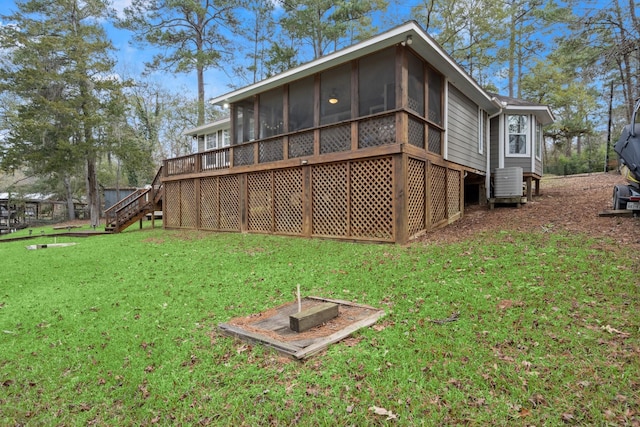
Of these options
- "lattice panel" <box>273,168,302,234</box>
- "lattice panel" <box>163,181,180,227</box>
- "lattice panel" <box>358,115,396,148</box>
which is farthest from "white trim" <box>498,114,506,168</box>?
"lattice panel" <box>163,181,180,227</box>

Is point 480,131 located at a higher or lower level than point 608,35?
lower

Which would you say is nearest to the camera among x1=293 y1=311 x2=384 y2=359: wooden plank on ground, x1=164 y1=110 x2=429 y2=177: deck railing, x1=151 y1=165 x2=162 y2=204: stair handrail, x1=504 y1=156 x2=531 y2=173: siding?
x1=293 y1=311 x2=384 y2=359: wooden plank on ground

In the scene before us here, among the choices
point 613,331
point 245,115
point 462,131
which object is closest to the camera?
point 613,331

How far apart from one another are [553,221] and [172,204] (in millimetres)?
14798

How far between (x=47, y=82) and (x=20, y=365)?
21.6m

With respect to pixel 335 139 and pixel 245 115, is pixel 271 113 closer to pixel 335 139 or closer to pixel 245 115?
pixel 245 115

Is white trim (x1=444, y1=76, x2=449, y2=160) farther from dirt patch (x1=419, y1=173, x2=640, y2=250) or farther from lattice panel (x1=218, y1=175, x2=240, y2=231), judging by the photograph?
lattice panel (x1=218, y1=175, x2=240, y2=231)

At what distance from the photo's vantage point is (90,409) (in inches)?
104

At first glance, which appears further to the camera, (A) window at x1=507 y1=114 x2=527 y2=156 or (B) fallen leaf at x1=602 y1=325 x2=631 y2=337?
(A) window at x1=507 y1=114 x2=527 y2=156

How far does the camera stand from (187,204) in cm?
1477

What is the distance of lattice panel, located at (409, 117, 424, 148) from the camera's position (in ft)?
27.2

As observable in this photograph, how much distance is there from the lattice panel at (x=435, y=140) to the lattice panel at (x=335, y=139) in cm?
233

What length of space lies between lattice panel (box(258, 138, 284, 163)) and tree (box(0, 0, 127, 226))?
14256 millimetres

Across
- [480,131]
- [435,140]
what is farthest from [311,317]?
[480,131]
